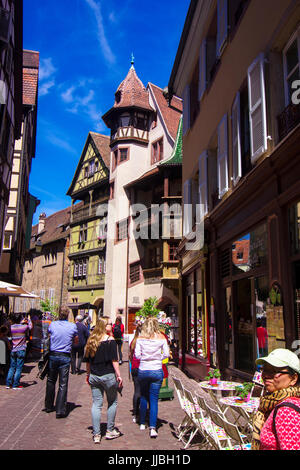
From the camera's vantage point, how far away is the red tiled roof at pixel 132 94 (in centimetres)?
3183

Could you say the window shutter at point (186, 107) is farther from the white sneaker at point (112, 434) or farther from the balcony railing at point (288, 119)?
the white sneaker at point (112, 434)

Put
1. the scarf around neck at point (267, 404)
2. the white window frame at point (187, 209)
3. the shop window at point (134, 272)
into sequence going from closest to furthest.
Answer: the scarf around neck at point (267, 404) < the white window frame at point (187, 209) < the shop window at point (134, 272)

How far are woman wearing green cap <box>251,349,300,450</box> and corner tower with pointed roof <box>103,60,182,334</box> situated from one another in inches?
929

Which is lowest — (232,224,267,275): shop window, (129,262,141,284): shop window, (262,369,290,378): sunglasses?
(262,369,290,378): sunglasses

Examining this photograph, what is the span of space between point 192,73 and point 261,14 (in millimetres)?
6759

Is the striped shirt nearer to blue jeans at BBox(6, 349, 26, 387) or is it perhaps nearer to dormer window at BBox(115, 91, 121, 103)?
blue jeans at BBox(6, 349, 26, 387)

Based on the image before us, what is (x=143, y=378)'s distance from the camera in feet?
19.1

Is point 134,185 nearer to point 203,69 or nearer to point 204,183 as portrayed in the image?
point 203,69

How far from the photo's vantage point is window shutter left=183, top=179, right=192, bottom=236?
1382 cm

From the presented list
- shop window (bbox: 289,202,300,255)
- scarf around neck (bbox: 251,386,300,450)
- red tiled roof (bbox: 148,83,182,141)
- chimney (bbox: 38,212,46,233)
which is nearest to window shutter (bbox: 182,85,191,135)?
shop window (bbox: 289,202,300,255)

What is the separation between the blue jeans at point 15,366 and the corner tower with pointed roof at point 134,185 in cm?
1680

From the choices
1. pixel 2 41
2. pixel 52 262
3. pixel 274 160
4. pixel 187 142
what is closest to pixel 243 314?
pixel 274 160

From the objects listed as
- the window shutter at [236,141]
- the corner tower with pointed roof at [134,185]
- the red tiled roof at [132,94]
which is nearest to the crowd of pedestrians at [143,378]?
the window shutter at [236,141]

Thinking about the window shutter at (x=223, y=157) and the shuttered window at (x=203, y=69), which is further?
the shuttered window at (x=203, y=69)
